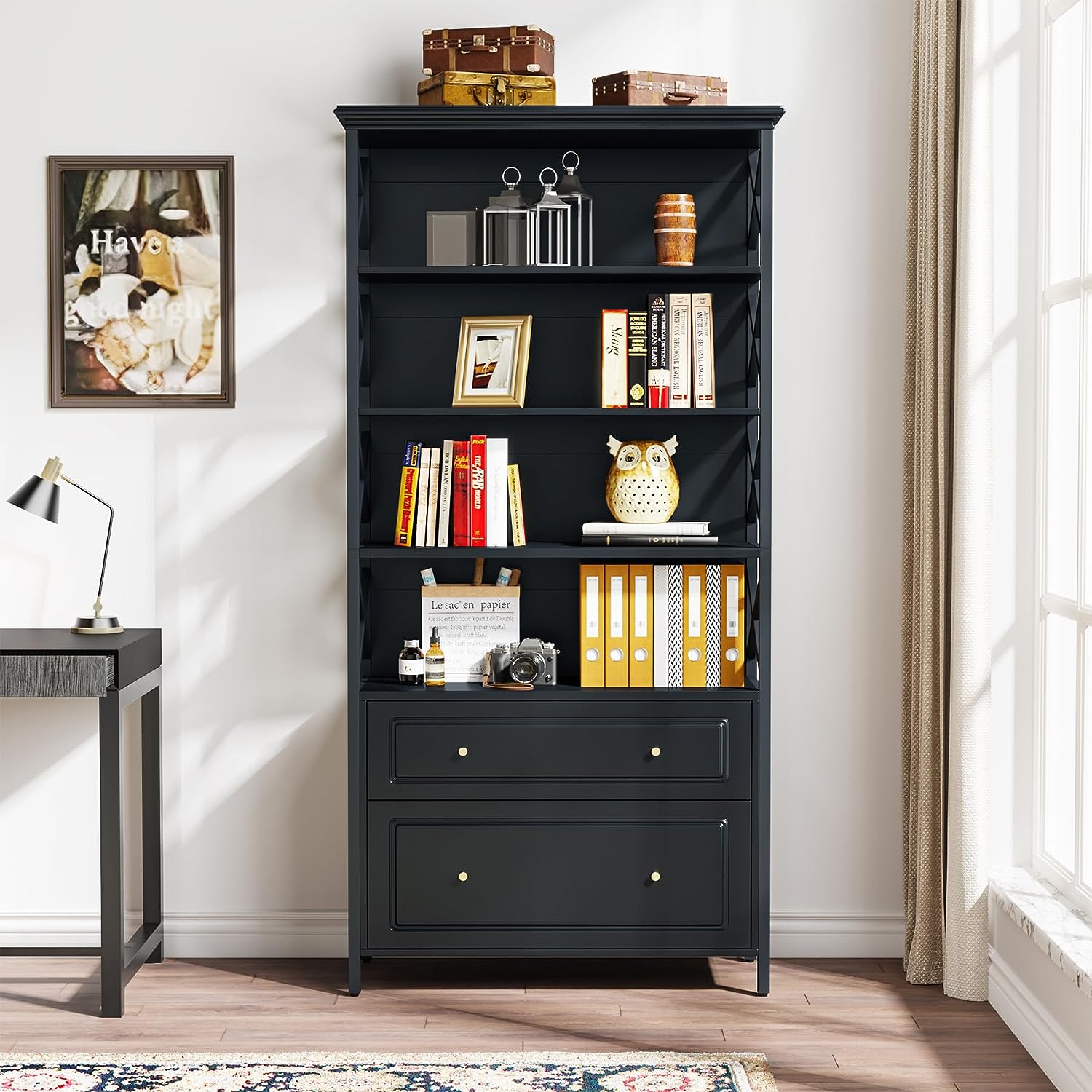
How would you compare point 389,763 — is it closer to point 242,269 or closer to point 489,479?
point 489,479

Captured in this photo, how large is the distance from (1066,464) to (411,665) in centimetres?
158

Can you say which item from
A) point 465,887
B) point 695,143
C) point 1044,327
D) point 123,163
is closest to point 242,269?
point 123,163

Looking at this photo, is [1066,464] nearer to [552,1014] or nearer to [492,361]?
[492,361]

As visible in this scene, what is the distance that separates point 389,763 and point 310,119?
1639 millimetres

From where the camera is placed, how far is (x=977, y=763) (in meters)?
2.66

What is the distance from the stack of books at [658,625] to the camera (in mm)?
2758

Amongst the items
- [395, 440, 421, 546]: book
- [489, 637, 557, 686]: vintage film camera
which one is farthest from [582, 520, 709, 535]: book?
[395, 440, 421, 546]: book

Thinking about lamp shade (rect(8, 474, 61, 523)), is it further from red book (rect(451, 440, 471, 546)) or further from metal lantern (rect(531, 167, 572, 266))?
metal lantern (rect(531, 167, 572, 266))

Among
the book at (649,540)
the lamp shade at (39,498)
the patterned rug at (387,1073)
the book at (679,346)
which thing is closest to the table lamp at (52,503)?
the lamp shade at (39,498)

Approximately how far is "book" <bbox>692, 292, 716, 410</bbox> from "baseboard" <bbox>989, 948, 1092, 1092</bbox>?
58.5 inches

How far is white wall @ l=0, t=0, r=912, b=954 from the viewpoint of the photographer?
2.93 metres

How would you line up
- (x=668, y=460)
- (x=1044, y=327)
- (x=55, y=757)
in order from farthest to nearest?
(x=55, y=757) → (x=668, y=460) → (x=1044, y=327)

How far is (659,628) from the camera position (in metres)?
2.77

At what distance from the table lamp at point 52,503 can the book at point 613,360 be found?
1.26m
